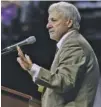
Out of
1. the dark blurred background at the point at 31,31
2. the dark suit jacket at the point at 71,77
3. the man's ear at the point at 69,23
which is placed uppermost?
the man's ear at the point at 69,23

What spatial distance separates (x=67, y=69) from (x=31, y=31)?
1.39 metres

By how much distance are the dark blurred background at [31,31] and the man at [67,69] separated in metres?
1.13

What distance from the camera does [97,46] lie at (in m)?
2.48

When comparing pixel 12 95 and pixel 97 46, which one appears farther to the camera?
pixel 97 46

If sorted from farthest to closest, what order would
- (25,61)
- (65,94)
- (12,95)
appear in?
(12,95) → (65,94) → (25,61)

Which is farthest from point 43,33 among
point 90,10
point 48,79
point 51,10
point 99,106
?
point 48,79

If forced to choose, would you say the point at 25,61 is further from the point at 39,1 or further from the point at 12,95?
the point at 39,1

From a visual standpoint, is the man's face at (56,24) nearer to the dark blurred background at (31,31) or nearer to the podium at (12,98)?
the podium at (12,98)

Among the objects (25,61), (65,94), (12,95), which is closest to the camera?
(25,61)

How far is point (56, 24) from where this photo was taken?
1.33 m

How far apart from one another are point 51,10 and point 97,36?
118 centimetres

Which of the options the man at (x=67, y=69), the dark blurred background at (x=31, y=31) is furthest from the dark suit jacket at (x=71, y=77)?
the dark blurred background at (x=31, y=31)

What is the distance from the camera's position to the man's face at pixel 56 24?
133cm

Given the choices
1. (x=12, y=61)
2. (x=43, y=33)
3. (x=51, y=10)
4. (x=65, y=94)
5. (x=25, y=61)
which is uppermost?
(x=51, y=10)
